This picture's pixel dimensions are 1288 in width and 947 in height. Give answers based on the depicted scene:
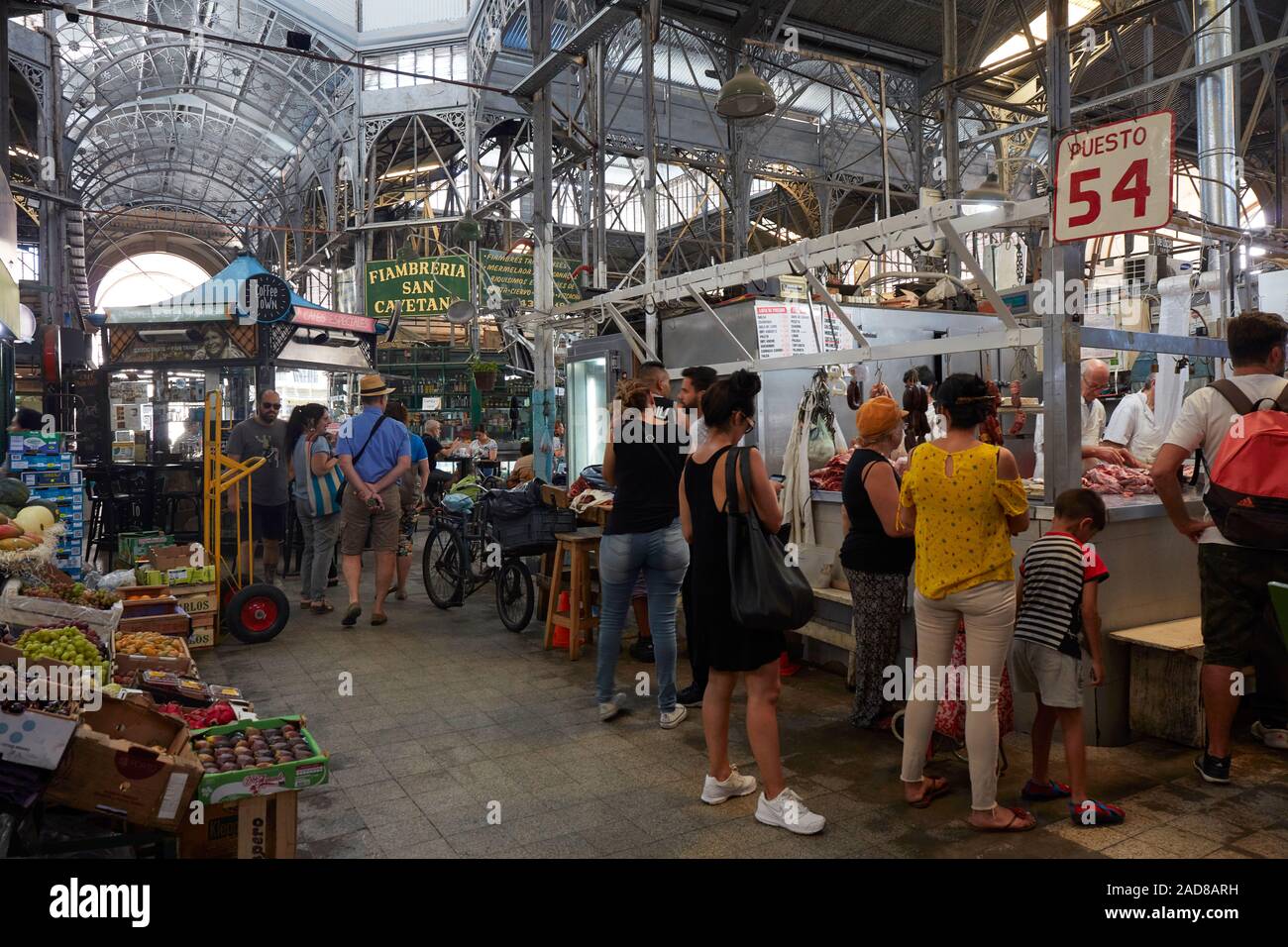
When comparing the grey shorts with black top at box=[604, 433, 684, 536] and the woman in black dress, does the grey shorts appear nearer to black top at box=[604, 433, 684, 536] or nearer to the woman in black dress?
the woman in black dress

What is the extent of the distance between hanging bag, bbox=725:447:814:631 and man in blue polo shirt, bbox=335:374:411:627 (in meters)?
4.78

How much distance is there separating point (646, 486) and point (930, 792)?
2.18m

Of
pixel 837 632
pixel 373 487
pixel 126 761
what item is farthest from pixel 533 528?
pixel 126 761

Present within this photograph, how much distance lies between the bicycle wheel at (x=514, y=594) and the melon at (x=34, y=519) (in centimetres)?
337

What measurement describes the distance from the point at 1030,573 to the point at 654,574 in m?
2.06

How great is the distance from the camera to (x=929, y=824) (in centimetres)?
368

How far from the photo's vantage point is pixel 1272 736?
4.59 m

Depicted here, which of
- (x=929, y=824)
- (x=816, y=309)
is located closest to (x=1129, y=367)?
(x=816, y=309)

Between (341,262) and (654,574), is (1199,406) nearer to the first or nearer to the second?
(654,574)

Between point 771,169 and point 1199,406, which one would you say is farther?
point 771,169

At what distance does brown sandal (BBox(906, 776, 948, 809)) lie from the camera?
3.84 m

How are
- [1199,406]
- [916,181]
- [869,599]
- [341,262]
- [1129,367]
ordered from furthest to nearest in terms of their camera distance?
[341,262] → [916,181] → [1129,367] → [869,599] → [1199,406]

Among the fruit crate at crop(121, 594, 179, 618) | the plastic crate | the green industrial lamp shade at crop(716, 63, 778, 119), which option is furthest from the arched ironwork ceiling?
the plastic crate
